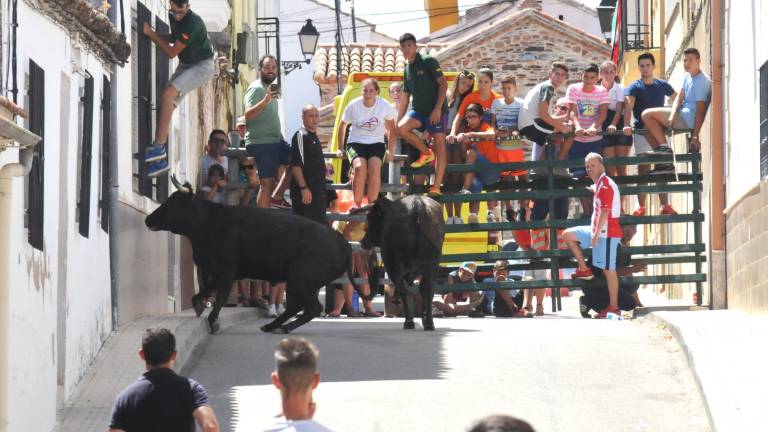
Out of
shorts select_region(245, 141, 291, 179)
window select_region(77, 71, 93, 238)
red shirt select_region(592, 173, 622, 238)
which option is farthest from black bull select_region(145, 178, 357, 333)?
red shirt select_region(592, 173, 622, 238)

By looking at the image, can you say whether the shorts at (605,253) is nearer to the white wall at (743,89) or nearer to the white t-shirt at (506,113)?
the white wall at (743,89)

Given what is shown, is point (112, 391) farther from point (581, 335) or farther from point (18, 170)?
point (581, 335)

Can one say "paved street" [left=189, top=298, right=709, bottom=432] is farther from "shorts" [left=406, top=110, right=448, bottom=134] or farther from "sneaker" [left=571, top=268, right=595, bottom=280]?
"shorts" [left=406, top=110, right=448, bottom=134]

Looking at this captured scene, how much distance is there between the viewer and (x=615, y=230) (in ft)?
60.1

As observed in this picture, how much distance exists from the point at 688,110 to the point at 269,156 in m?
4.88

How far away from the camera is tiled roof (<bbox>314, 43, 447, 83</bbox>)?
156 feet

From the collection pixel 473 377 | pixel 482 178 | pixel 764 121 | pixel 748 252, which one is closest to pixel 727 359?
pixel 473 377

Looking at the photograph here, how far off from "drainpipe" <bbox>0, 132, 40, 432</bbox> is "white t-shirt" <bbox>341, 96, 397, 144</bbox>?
9193mm

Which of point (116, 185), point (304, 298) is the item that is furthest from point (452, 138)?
point (116, 185)

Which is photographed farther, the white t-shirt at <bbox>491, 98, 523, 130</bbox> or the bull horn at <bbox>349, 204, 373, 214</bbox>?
the white t-shirt at <bbox>491, 98, 523, 130</bbox>

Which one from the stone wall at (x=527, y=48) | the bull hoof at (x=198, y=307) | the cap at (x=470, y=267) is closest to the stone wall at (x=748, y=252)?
the cap at (x=470, y=267)

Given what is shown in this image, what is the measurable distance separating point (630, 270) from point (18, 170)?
11.1m

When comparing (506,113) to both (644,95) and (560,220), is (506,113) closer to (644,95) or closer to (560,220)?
(560,220)

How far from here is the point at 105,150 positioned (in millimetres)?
15711
